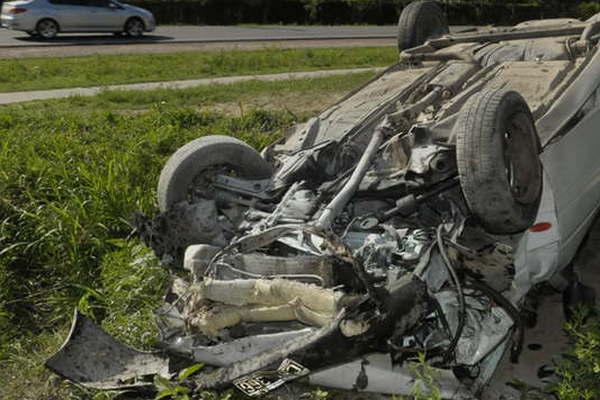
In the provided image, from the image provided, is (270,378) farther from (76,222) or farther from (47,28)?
(47,28)

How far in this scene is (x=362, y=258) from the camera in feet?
13.2

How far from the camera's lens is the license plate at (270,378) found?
11.4 ft

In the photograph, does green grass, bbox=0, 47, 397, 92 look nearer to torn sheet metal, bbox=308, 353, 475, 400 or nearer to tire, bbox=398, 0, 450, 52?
tire, bbox=398, 0, 450, 52

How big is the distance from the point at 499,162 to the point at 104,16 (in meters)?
19.5

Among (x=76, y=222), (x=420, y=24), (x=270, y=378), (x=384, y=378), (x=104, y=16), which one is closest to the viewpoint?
(x=270, y=378)

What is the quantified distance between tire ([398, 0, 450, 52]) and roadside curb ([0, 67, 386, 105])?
6.29 meters

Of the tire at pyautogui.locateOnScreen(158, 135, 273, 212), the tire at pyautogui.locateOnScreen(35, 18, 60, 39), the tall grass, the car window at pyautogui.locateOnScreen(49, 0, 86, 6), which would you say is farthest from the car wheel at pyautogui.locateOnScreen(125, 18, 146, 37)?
the tire at pyautogui.locateOnScreen(158, 135, 273, 212)

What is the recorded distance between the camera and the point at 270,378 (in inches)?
138

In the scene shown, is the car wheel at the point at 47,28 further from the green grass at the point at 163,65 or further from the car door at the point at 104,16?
the green grass at the point at 163,65

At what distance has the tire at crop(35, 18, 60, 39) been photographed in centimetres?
2077

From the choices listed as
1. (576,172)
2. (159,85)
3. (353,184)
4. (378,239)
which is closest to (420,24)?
(576,172)

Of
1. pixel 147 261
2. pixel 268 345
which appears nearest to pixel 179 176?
pixel 147 261

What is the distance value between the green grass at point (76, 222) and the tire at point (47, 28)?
12215mm

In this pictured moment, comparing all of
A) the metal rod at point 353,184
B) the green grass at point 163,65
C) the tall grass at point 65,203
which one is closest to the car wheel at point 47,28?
the green grass at point 163,65
